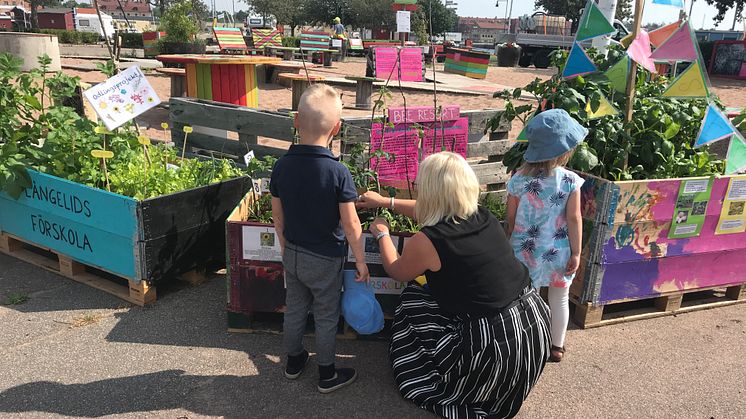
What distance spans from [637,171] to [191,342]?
2.98m

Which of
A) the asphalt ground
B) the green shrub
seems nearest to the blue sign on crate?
the asphalt ground

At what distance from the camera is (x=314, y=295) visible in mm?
2814

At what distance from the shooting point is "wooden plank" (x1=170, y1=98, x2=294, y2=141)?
548 centimetres

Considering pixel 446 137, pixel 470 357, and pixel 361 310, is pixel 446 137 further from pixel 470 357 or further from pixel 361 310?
pixel 470 357

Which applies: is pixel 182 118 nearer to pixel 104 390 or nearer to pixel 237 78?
pixel 237 78

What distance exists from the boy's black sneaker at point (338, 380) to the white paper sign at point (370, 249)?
24.1 inches

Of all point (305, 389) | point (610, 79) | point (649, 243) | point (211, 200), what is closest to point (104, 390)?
point (305, 389)

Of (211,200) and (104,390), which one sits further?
(211,200)

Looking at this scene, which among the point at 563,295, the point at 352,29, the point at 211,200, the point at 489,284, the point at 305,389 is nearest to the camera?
the point at 489,284

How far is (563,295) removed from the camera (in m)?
3.18

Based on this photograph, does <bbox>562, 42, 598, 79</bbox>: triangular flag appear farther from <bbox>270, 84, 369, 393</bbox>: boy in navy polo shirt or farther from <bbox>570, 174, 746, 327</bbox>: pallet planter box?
<bbox>270, 84, 369, 393</bbox>: boy in navy polo shirt

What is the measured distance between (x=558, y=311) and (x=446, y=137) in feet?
6.06

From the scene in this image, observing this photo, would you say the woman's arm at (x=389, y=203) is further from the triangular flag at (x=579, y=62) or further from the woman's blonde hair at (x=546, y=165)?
the triangular flag at (x=579, y=62)

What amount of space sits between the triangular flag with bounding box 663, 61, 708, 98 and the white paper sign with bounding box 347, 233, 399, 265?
6.46 feet
